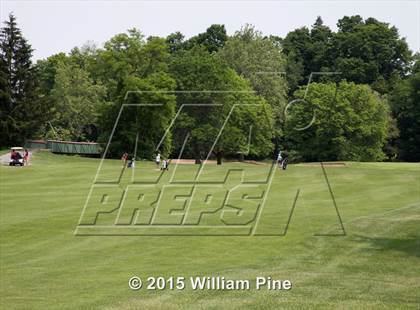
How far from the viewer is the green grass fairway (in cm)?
1172

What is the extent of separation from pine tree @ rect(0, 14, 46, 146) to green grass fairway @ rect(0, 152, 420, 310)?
43.8m

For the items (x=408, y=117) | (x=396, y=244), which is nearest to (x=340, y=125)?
(x=408, y=117)

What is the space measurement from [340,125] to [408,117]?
19.4m

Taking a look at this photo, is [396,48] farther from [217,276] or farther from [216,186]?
[217,276]

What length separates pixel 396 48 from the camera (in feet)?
370

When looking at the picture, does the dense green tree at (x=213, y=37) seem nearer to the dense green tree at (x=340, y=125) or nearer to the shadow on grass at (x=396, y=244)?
the dense green tree at (x=340, y=125)

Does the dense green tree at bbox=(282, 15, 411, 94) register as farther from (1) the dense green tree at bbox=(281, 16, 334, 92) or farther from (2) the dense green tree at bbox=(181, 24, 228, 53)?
(2) the dense green tree at bbox=(181, 24, 228, 53)

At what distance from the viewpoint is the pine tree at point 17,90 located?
7388 cm

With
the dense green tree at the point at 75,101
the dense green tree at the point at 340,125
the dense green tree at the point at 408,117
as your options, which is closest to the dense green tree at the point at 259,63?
the dense green tree at the point at 340,125

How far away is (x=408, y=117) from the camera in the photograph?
94562 millimetres

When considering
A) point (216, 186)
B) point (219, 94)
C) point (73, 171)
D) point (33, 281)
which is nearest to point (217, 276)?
point (33, 281)

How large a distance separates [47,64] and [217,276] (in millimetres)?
111380

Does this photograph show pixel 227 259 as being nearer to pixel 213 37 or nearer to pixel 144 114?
pixel 144 114

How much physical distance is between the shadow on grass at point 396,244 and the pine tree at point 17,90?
60316 millimetres
